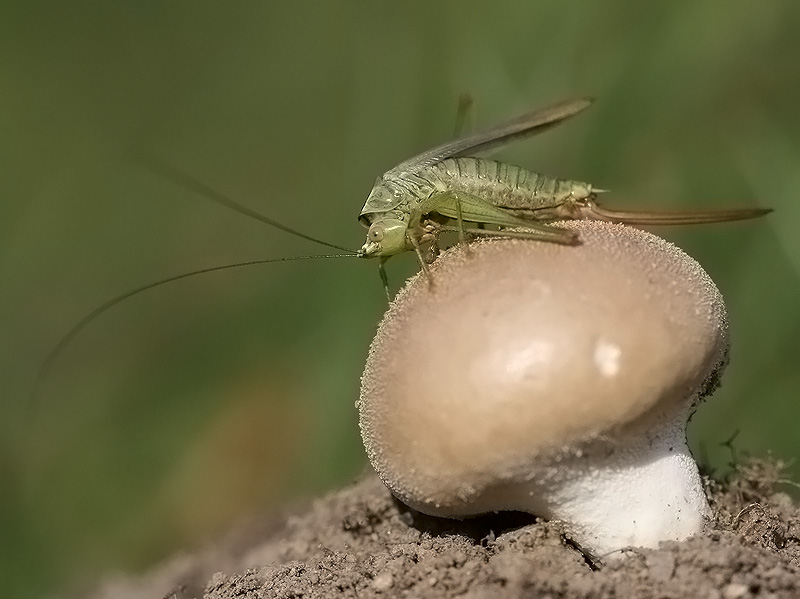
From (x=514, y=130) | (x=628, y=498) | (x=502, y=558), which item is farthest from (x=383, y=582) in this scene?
(x=514, y=130)

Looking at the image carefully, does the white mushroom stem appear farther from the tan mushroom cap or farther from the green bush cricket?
the green bush cricket

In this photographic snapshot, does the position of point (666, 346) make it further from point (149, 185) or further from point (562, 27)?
point (149, 185)

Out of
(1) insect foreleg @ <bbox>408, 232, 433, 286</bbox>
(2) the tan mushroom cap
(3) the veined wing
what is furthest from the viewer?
(3) the veined wing

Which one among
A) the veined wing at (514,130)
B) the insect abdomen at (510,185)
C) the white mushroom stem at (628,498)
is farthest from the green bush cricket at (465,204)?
the white mushroom stem at (628,498)

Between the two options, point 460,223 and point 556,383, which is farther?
point 460,223

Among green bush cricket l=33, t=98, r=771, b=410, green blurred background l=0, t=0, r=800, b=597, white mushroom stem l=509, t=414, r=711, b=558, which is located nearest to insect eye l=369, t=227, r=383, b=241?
green bush cricket l=33, t=98, r=771, b=410

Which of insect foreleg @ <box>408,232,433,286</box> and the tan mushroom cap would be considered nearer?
the tan mushroom cap

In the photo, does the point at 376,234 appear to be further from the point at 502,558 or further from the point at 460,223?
the point at 502,558
